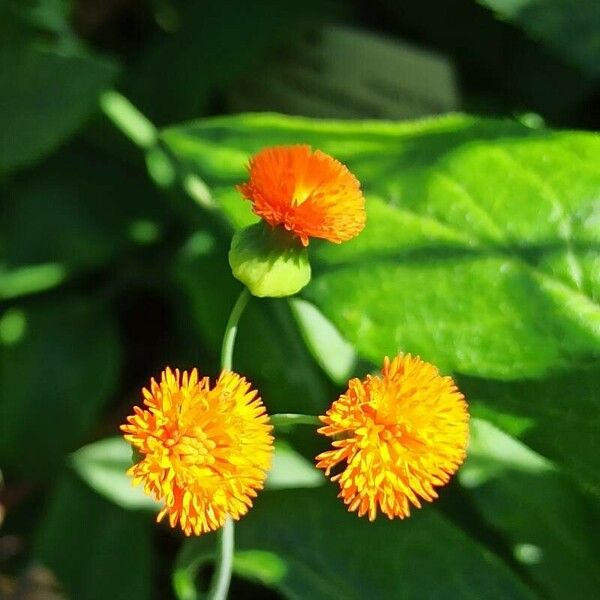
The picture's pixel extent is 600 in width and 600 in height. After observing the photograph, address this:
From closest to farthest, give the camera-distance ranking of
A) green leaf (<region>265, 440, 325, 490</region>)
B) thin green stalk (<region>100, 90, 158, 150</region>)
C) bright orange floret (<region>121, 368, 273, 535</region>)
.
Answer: bright orange floret (<region>121, 368, 273, 535</region>) → green leaf (<region>265, 440, 325, 490</region>) → thin green stalk (<region>100, 90, 158, 150</region>)

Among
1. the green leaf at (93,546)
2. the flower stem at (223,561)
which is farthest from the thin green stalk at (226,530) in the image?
the green leaf at (93,546)

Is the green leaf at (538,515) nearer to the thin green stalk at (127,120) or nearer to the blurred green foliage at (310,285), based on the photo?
the blurred green foliage at (310,285)

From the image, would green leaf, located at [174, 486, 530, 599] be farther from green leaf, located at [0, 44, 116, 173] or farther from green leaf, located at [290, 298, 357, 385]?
green leaf, located at [0, 44, 116, 173]

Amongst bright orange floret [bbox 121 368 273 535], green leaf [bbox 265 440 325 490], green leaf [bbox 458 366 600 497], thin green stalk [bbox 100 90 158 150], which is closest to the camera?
bright orange floret [bbox 121 368 273 535]

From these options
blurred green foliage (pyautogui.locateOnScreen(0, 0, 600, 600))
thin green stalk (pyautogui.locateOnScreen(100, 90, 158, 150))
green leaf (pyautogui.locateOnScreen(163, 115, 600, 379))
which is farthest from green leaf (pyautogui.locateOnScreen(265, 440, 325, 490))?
thin green stalk (pyautogui.locateOnScreen(100, 90, 158, 150))

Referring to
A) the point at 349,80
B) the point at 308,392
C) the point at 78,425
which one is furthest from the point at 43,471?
the point at 349,80
